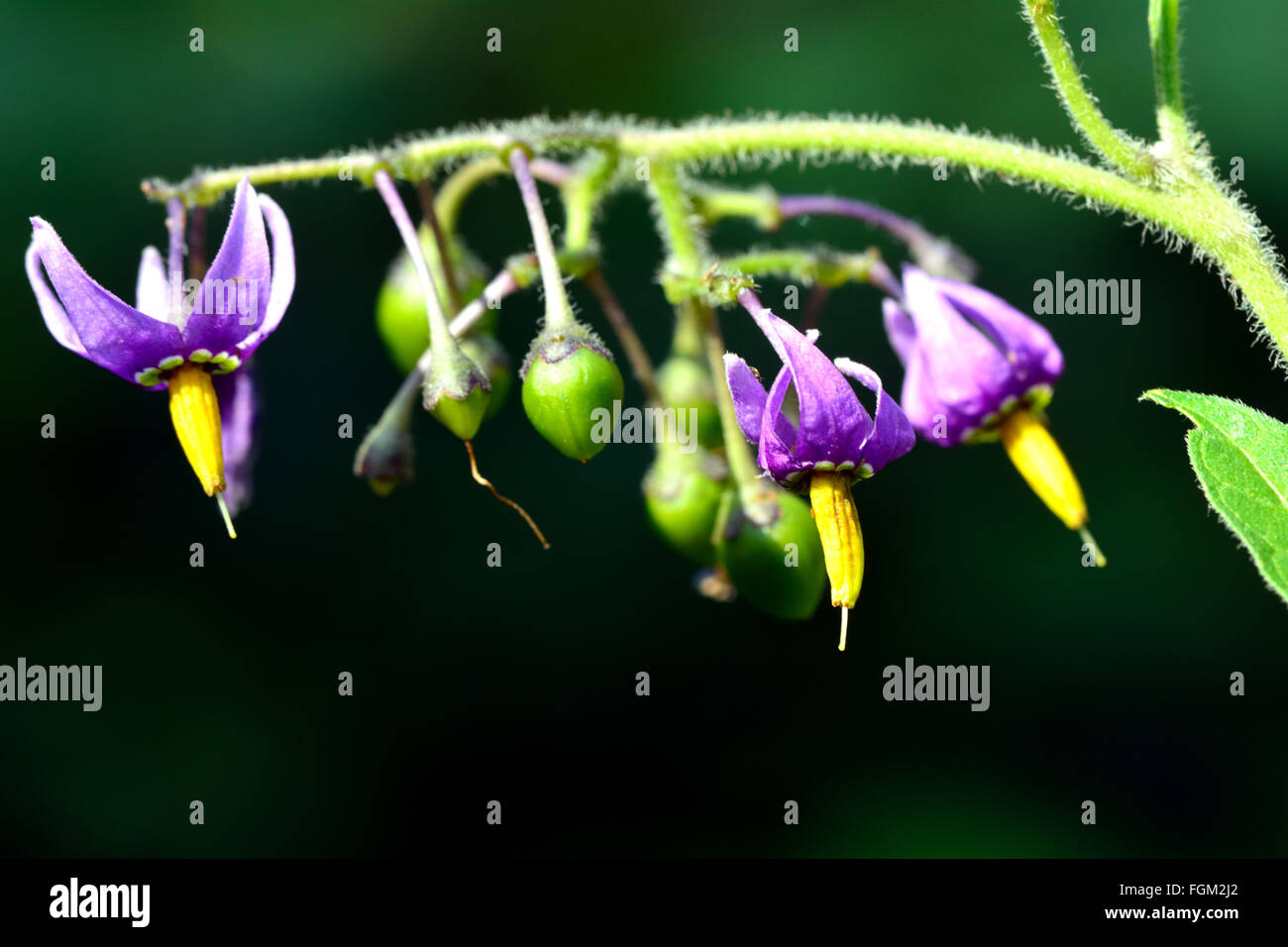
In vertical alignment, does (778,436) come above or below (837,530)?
above

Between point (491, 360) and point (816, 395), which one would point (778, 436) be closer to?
point (816, 395)

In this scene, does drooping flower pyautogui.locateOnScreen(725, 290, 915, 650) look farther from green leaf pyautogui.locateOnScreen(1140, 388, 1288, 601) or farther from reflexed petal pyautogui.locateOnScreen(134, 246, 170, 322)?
reflexed petal pyautogui.locateOnScreen(134, 246, 170, 322)

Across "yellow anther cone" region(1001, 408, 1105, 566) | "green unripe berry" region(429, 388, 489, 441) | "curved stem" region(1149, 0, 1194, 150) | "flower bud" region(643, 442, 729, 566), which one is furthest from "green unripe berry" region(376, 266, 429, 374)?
"curved stem" region(1149, 0, 1194, 150)

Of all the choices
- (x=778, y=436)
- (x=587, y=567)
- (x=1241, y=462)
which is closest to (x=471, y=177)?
(x=778, y=436)

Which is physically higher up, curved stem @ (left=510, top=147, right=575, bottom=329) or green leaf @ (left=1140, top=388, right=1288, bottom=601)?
curved stem @ (left=510, top=147, right=575, bottom=329)

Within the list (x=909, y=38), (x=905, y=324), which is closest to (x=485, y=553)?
(x=909, y=38)

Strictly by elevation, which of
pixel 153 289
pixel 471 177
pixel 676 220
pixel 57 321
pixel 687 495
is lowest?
pixel 687 495
